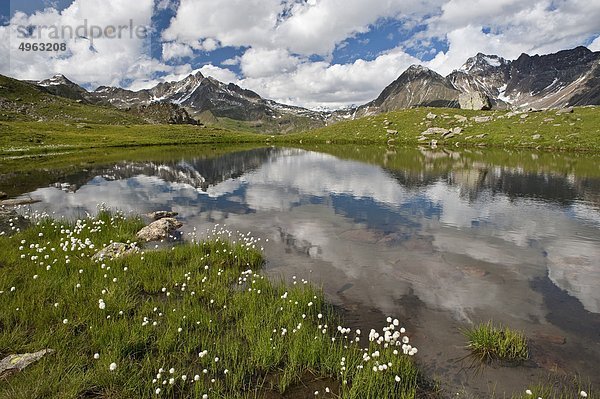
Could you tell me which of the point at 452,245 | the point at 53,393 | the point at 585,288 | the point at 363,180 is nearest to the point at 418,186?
the point at 363,180

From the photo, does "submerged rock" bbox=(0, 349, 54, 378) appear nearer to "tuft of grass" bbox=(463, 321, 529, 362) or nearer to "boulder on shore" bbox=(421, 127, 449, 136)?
"tuft of grass" bbox=(463, 321, 529, 362)

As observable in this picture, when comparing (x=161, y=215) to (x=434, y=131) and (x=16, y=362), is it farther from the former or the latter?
(x=434, y=131)

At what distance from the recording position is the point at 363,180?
4409 centimetres

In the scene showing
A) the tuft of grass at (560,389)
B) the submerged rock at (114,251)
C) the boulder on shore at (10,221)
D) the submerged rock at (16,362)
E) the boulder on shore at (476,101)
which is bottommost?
the tuft of grass at (560,389)

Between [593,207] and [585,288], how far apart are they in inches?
776

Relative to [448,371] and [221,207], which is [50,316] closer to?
[448,371]

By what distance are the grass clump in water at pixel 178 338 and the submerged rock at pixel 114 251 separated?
0.71 m

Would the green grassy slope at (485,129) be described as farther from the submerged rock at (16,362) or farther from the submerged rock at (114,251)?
the submerged rock at (16,362)

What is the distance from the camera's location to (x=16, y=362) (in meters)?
7.71

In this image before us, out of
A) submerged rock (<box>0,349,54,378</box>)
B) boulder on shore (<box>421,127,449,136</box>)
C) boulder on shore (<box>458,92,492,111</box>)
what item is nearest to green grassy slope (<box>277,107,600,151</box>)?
boulder on shore (<box>421,127,449,136</box>)

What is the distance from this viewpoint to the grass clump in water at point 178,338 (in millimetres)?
7570

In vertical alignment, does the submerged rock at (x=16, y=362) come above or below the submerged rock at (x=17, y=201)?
above

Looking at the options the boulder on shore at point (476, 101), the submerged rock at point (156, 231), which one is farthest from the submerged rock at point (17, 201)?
the boulder on shore at point (476, 101)

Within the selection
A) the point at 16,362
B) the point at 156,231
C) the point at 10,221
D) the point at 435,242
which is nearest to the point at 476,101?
the point at 435,242
